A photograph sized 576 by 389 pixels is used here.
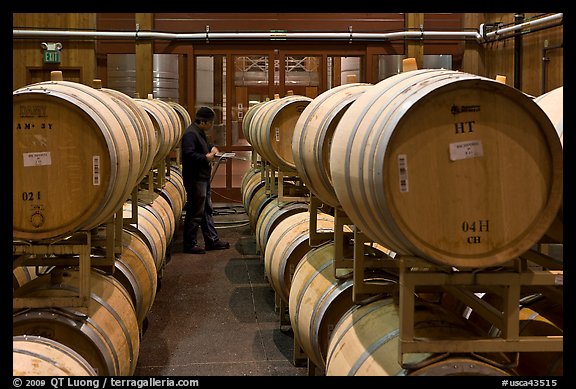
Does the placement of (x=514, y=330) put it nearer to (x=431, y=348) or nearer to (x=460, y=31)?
(x=431, y=348)

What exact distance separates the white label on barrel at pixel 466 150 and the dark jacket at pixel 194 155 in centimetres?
581

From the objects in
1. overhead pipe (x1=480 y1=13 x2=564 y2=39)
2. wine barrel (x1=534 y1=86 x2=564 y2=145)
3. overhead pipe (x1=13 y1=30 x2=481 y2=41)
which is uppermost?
overhead pipe (x1=13 y1=30 x2=481 y2=41)

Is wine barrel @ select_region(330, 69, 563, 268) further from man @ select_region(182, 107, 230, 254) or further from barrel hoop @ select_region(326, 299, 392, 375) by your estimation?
man @ select_region(182, 107, 230, 254)

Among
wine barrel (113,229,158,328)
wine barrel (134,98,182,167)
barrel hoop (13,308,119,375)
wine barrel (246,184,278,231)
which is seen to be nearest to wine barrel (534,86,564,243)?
barrel hoop (13,308,119,375)

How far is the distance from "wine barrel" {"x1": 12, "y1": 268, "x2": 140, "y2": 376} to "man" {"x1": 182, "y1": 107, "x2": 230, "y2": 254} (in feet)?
14.4

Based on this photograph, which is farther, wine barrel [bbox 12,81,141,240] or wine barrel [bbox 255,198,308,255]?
wine barrel [bbox 255,198,308,255]

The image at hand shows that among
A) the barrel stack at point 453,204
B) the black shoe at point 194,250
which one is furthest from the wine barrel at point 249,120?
the barrel stack at point 453,204

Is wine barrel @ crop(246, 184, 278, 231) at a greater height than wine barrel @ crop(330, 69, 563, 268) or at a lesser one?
lesser

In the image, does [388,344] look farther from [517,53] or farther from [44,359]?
[517,53]

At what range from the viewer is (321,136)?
3.78 m

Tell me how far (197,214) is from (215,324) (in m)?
2.73

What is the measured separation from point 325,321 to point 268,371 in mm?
1146

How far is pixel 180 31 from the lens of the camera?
13000mm

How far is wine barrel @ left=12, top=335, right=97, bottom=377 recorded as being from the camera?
2771 mm
